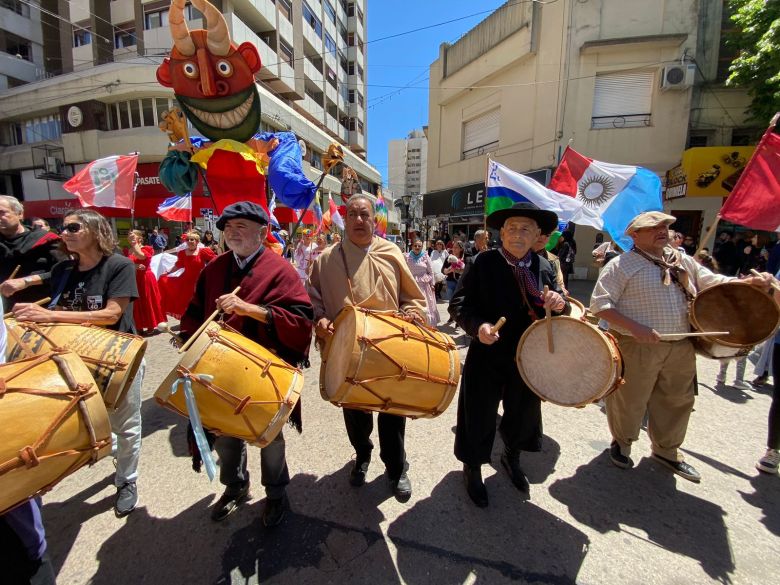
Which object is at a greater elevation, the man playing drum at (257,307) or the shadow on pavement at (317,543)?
the man playing drum at (257,307)

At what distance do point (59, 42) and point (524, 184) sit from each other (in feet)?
111

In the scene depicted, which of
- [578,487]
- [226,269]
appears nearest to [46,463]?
[226,269]

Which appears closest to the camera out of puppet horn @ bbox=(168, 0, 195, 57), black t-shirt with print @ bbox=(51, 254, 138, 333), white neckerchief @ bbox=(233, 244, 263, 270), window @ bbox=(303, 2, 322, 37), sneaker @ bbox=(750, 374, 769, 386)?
white neckerchief @ bbox=(233, 244, 263, 270)

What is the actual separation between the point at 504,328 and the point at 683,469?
1688 mm

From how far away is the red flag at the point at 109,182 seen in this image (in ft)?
16.5

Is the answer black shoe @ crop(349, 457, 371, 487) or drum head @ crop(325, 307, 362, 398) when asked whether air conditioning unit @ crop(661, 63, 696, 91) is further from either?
black shoe @ crop(349, 457, 371, 487)

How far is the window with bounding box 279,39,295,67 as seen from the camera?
2400 centimetres

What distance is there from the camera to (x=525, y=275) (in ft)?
7.85

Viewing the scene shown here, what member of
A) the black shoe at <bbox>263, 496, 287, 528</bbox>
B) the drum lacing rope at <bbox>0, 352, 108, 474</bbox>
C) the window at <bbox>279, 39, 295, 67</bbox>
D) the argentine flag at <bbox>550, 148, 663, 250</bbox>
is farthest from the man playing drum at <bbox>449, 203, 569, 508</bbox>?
the window at <bbox>279, 39, 295, 67</bbox>

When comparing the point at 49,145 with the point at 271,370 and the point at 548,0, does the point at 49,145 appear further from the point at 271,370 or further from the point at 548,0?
the point at 271,370

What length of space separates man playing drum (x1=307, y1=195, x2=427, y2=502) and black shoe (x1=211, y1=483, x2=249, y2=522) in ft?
2.31

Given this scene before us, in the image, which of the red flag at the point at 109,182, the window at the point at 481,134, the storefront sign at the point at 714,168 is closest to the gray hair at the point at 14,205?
the red flag at the point at 109,182

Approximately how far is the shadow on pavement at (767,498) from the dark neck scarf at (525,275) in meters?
1.88

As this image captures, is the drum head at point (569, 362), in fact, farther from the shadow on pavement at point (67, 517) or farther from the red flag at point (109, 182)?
the red flag at point (109, 182)
